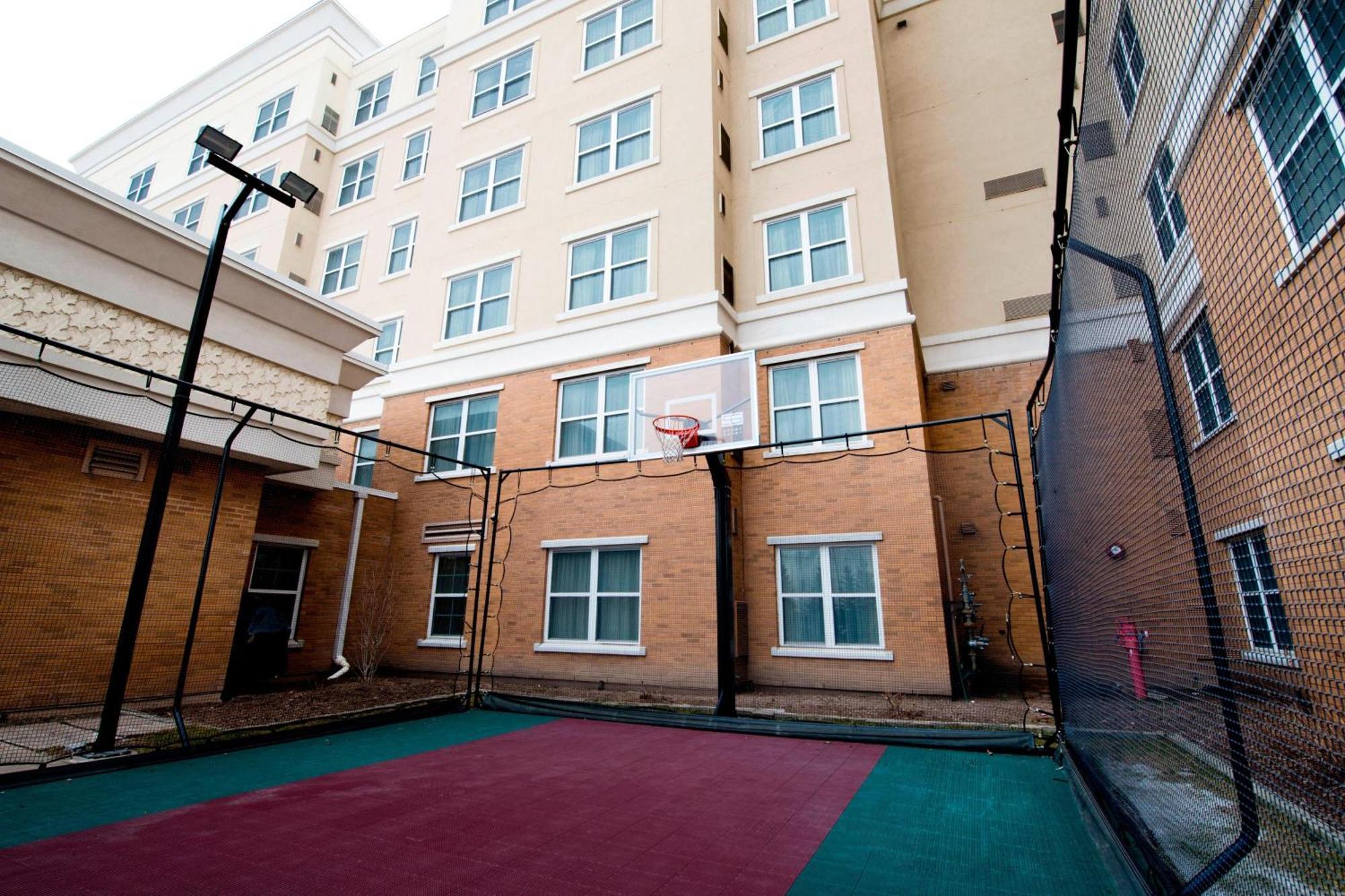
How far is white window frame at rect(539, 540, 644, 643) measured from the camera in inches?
397

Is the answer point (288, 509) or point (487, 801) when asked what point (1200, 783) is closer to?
point (487, 801)

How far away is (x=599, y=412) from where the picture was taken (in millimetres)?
11344

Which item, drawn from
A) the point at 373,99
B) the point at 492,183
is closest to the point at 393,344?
the point at 492,183

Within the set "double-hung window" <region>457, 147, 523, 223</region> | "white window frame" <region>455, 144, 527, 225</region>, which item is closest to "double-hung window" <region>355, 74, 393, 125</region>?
"white window frame" <region>455, 144, 527, 225</region>

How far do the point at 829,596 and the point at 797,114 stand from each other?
9.40m

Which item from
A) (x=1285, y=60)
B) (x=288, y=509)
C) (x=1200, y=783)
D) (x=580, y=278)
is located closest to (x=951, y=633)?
(x=1200, y=783)

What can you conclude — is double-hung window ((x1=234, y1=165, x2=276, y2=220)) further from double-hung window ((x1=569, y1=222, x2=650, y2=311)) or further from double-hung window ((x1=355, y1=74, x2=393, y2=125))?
double-hung window ((x1=569, y1=222, x2=650, y2=311))

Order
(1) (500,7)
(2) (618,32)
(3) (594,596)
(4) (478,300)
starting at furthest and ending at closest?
(1) (500,7)
(2) (618,32)
(4) (478,300)
(3) (594,596)

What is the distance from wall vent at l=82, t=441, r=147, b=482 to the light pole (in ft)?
8.88

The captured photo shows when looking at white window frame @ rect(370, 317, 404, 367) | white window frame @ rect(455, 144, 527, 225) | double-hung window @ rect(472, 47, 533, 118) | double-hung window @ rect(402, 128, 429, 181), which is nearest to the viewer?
white window frame @ rect(455, 144, 527, 225)

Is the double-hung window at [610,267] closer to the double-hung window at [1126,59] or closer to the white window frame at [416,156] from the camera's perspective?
the white window frame at [416,156]

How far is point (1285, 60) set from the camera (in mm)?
2045

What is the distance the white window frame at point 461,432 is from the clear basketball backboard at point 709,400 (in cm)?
447

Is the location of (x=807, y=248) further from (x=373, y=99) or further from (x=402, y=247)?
(x=373, y=99)
